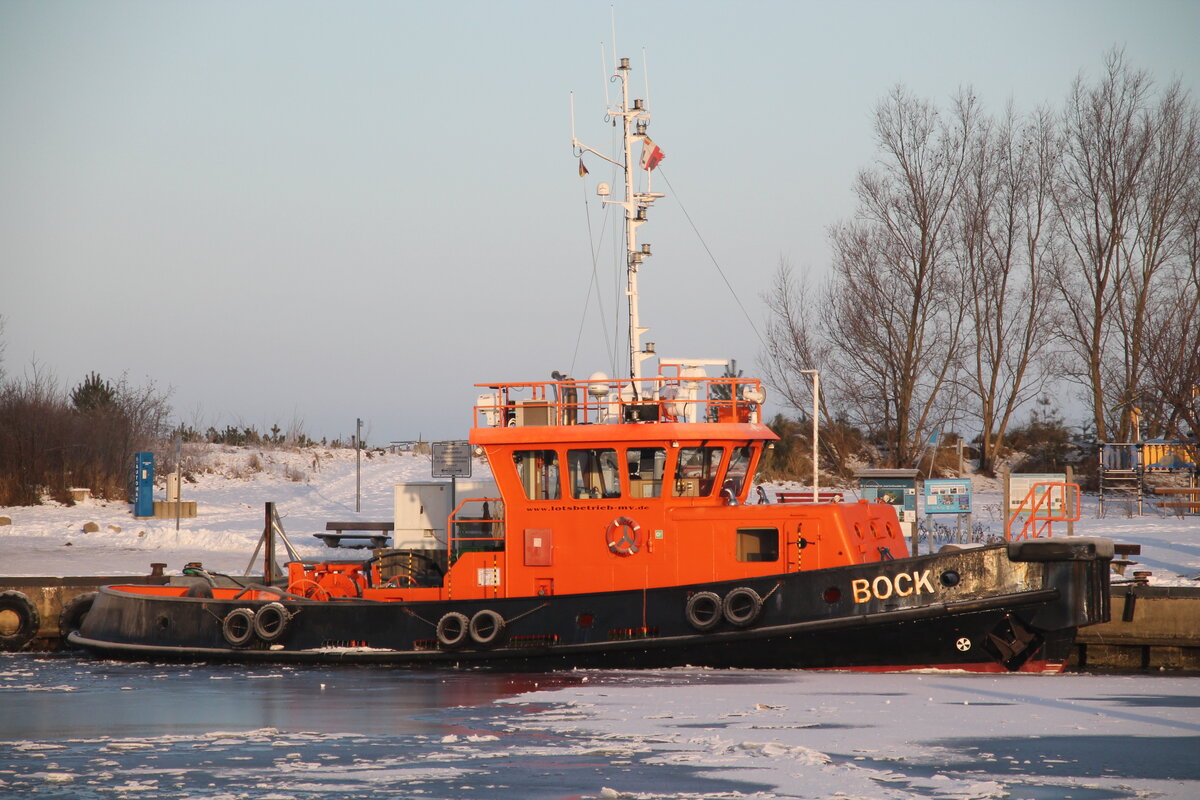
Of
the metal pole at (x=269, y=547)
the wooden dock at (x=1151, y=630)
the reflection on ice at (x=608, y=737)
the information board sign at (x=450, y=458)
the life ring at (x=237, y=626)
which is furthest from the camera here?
the information board sign at (x=450, y=458)

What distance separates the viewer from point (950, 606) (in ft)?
36.1

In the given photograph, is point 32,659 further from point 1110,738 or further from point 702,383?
point 1110,738

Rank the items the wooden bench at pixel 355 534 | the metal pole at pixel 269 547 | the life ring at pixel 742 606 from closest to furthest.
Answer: the life ring at pixel 742 606, the metal pole at pixel 269 547, the wooden bench at pixel 355 534

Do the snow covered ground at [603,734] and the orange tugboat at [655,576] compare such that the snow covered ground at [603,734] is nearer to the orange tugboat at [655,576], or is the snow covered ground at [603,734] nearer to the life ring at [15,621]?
the orange tugboat at [655,576]

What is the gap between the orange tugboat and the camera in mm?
11102

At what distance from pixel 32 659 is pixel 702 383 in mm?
8202

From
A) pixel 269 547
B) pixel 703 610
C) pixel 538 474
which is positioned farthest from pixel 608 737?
pixel 269 547

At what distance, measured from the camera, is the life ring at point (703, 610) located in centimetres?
1137

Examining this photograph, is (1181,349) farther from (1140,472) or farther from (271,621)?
(271,621)

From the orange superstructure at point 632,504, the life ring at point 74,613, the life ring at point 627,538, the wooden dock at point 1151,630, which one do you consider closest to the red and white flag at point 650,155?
the orange superstructure at point 632,504

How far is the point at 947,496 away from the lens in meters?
16.5

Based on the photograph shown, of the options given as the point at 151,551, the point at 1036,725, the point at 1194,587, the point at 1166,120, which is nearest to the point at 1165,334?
the point at 1166,120

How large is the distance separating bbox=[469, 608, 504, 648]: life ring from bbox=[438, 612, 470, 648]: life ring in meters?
0.08

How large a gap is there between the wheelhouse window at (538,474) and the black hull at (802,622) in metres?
1.03
